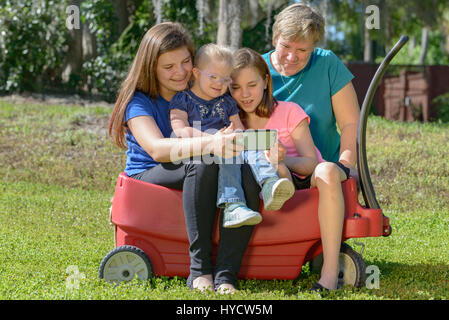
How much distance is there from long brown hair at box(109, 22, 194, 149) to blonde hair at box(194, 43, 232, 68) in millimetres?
107

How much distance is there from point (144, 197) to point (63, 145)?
466 centimetres

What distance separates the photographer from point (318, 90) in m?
3.60

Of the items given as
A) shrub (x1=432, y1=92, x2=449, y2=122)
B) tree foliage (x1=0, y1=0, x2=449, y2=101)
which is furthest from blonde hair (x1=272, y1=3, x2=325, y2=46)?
shrub (x1=432, y1=92, x2=449, y2=122)

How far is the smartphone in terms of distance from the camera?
2.88 meters

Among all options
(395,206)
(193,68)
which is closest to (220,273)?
(193,68)

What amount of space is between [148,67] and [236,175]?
75 cm

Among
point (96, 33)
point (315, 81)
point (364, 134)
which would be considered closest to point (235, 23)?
point (96, 33)

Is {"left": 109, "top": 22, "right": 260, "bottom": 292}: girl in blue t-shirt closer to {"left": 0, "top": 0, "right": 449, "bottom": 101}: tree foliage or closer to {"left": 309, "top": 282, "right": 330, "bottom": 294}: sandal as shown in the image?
{"left": 309, "top": 282, "right": 330, "bottom": 294}: sandal

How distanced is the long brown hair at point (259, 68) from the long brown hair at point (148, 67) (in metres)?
0.26

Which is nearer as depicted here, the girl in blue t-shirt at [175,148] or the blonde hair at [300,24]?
the girl in blue t-shirt at [175,148]

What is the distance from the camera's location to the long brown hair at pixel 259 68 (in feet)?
10.5

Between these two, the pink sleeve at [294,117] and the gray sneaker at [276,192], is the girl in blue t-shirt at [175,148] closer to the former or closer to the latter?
the gray sneaker at [276,192]

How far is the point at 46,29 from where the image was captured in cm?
991

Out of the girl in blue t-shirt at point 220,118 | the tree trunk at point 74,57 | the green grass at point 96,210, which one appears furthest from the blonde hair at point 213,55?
the tree trunk at point 74,57
